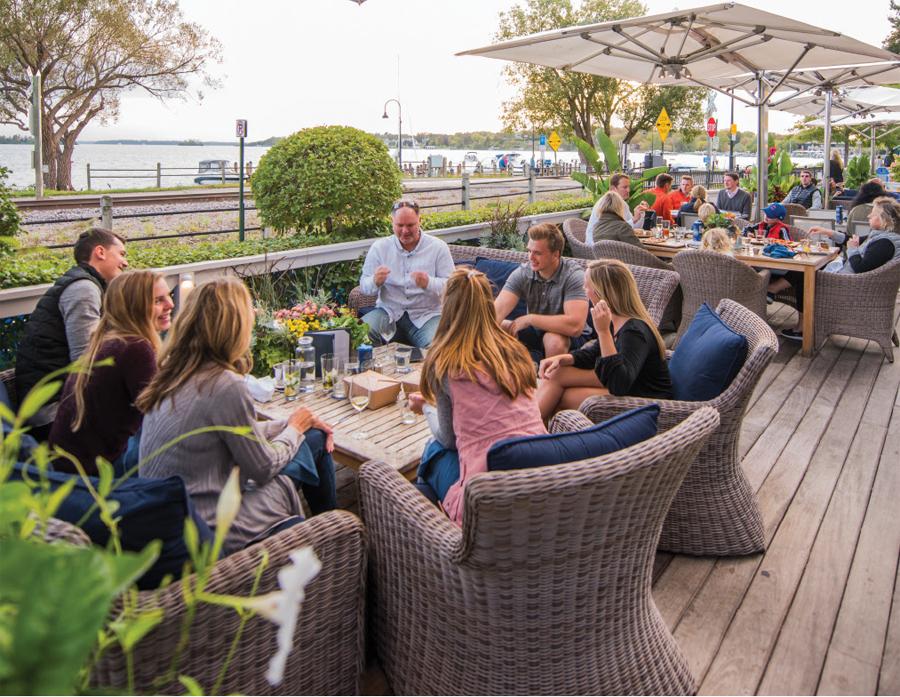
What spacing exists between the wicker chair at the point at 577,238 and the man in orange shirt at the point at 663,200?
5.77 ft

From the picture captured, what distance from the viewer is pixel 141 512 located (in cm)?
155

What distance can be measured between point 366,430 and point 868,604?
6.66 ft

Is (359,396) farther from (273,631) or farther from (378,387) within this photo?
(273,631)

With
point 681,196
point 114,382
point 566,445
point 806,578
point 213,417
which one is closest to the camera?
point 566,445

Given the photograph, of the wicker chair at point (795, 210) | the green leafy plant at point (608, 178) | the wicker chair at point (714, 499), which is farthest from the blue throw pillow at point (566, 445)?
the wicker chair at point (795, 210)

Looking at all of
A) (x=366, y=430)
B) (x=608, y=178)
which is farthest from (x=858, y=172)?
(x=366, y=430)

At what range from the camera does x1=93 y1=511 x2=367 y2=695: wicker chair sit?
1.50 m

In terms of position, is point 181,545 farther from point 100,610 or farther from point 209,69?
point 209,69

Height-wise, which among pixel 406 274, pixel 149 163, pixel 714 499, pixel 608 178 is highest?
pixel 149 163

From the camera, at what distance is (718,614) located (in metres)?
2.52

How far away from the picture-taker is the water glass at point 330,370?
10.3ft

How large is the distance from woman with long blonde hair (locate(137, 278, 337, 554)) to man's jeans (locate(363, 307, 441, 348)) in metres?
2.36

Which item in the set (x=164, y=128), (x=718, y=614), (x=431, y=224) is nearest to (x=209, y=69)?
(x=164, y=128)

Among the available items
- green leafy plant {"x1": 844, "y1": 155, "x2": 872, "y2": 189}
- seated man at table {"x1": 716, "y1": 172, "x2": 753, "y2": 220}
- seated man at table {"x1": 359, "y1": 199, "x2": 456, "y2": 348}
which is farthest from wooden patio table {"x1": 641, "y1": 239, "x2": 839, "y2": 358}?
green leafy plant {"x1": 844, "y1": 155, "x2": 872, "y2": 189}
